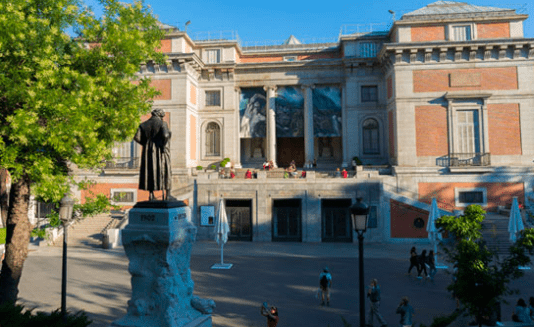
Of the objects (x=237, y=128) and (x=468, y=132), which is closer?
(x=468, y=132)

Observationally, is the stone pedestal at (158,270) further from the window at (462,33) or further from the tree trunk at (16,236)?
the window at (462,33)

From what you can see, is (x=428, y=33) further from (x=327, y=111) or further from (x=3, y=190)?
(x=3, y=190)

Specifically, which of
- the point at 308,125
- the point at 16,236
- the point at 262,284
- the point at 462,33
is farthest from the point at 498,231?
the point at 16,236

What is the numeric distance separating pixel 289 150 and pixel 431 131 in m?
14.0

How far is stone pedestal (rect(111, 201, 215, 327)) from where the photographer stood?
709 cm

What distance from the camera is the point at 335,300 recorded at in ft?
40.5

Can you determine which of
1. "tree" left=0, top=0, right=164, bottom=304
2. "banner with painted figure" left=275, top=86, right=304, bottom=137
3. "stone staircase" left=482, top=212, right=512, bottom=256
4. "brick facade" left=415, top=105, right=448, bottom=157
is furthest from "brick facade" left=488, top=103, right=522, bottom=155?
"tree" left=0, top=0, right=164, bottom=304

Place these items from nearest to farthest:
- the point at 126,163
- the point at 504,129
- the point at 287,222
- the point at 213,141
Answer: the point at 504,129
the point at 287,222
the point at 126,163
the point at 213,141

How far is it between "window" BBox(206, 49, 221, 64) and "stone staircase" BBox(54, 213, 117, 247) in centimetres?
1535

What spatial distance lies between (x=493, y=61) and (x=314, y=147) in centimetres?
1516

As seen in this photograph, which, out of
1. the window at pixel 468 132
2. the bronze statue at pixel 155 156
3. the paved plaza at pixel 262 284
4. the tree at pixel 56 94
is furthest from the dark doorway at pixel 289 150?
the bronze statue at pixel 155 156

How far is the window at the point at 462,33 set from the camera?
83.9ft

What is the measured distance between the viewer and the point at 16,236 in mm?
10047

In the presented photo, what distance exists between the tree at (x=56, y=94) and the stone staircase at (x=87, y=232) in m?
13.7
